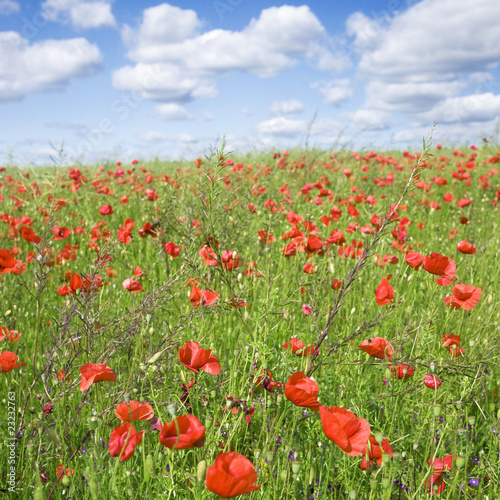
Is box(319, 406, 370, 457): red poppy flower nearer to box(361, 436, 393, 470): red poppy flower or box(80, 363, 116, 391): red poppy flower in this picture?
box(361, 436, 393, 470): red poppy flower

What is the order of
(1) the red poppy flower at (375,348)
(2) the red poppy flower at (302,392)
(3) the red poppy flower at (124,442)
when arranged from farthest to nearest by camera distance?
(1) the red poppy flower at (375,348), (2) the red poppy flower at (302,392), (3) the red poppy flower at (124,442)

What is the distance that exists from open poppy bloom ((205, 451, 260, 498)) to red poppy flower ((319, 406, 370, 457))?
29cm

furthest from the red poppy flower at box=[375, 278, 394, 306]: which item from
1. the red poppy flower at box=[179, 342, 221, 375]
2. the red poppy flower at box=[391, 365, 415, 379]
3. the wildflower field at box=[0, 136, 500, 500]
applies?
the red poppy flower at box=[179, 342, 221, 375]

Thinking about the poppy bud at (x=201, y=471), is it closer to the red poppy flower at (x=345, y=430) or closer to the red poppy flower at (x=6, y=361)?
the red poppy flower at (x=345, y=430)

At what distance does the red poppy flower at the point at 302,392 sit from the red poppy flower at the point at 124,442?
16.2 inches

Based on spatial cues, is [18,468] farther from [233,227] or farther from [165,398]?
[233,227]

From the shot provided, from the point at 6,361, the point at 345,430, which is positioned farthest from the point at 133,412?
the point at 6,361

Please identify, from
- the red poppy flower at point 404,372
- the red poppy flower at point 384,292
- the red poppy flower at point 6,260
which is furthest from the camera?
the red poppy flower at point 6,260

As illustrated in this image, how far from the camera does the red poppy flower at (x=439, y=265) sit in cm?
198

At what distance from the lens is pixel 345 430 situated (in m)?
1.13

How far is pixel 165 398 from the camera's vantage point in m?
1.87

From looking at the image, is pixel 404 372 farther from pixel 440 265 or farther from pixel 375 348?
pixel 440 265

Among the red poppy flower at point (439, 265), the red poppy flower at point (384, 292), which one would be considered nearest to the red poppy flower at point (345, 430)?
the red poppy flower at point (384, 292)

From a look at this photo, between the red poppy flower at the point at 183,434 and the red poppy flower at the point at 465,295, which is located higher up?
the red poppy flower at the point at 465,295
